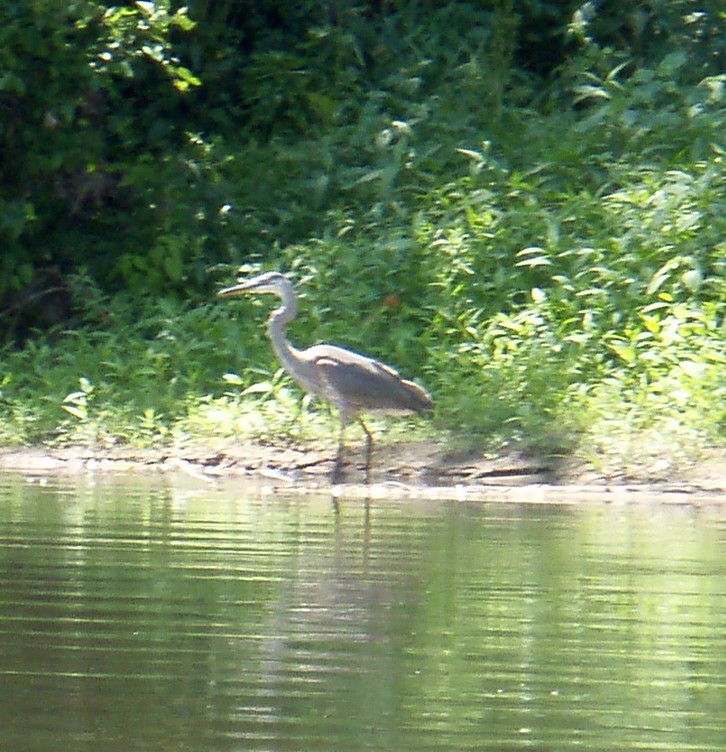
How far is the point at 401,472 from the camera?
12.9 metres

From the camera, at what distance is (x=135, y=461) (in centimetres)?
1348

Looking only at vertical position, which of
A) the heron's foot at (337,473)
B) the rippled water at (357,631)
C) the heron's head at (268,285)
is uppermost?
the heron's head at (268,285)

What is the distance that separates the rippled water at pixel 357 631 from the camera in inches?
211

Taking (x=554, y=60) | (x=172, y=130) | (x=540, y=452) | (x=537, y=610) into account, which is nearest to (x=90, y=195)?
(x=172, y=130)

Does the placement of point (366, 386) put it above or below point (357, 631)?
above

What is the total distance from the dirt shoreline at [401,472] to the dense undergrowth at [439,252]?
0.56 feet

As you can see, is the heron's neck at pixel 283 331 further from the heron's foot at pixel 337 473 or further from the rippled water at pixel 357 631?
the rippled water at pixel 357 631

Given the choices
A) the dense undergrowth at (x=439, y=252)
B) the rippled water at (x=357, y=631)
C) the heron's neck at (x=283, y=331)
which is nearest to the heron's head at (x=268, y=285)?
the heron's neck at (x=283, y=331)

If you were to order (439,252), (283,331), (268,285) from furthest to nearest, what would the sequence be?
(439,252), (268,285), (283,331)

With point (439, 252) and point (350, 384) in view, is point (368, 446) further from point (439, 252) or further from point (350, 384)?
point (439, 252)

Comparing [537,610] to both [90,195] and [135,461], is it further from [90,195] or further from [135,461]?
[90,195]

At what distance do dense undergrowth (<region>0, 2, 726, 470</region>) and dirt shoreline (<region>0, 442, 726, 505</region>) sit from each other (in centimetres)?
17

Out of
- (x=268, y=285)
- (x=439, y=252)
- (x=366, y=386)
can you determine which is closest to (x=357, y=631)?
(x=366, y=386)

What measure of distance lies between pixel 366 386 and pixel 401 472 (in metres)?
0.64
